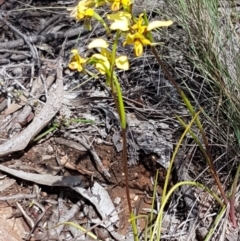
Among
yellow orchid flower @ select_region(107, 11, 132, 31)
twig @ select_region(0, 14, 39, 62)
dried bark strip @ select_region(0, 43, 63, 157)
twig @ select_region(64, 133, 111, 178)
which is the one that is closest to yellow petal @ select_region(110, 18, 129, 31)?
yellow orchid flower @ select_region(107, 11, 132, 31)

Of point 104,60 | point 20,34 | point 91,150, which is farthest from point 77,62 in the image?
point 20,34

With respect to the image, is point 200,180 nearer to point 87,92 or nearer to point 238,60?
point 238,60

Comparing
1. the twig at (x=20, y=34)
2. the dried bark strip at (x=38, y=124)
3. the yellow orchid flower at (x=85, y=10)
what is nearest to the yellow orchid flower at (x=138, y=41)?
the yellow orchid flower at (x=85, y=10)

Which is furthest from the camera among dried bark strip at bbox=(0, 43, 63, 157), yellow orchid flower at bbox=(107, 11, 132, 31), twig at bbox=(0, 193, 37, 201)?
dried bark strip at bbox=(0, 43, 63, 157)

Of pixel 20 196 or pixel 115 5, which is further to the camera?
pixel 20 196

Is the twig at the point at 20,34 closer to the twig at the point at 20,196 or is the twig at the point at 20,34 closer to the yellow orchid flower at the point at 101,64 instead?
the twig at the point at 20,196

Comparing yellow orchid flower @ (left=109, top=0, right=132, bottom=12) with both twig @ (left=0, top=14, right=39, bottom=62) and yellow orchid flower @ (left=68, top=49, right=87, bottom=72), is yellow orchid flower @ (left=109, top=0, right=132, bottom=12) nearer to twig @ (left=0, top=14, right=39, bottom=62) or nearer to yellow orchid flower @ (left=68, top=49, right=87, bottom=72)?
yellow orchid flower @ (left=68, top=49, right=87, bottom=72)

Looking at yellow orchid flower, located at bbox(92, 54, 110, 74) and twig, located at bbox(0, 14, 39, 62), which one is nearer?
yellow orchid flower, located at bbox(92, 54, 110, 74)

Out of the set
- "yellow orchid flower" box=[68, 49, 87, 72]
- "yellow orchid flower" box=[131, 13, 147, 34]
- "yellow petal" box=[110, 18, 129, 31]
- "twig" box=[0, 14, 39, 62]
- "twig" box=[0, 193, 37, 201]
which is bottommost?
"twig" box=[0, 193, 37, 201]

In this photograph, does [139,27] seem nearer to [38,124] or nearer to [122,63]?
[122,63]

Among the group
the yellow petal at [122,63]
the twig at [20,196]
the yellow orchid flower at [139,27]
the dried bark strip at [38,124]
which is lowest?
the twig at [20,196]

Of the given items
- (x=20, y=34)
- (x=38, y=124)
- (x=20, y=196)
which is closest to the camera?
(x=20, y=196)
